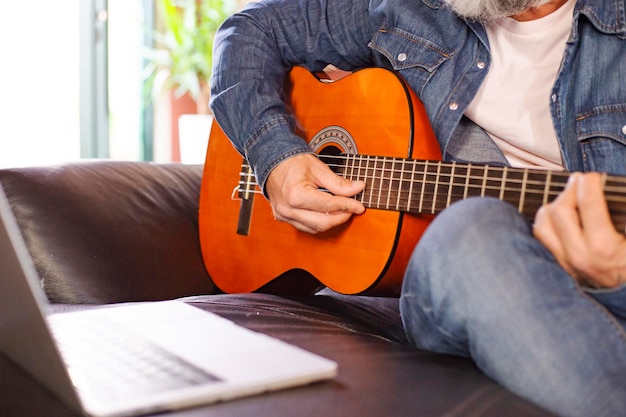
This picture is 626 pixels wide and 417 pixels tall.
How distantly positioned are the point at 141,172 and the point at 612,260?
116 cm

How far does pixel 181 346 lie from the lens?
29.2 inches

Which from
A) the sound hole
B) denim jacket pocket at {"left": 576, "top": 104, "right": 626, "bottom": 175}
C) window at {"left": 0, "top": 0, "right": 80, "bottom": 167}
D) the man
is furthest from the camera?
window at {"left": 0, "top": 0, "right": 80, "bottom": 167}

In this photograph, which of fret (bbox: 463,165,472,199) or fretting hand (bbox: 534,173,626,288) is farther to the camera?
fret (bbox: 463,165,472,199)

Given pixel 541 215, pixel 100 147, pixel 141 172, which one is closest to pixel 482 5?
pixel 541 215

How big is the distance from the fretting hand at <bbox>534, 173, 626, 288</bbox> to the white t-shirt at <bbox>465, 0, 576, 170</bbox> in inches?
16.4

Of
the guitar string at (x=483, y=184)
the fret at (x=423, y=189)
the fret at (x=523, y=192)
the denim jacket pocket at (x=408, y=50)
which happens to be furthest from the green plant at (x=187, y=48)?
the fret at (x=523, y=192)

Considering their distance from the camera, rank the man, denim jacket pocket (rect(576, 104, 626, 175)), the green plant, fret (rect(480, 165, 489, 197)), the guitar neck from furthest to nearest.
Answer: the green plant < denim jacket pocket (rect(576, 104, 626, 175)) < fret (rect(480, 165, 489, 197)) < the guitar neck < the man

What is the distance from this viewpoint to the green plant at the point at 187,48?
3.85 metres

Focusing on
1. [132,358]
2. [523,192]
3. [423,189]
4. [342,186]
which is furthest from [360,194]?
[132,358]

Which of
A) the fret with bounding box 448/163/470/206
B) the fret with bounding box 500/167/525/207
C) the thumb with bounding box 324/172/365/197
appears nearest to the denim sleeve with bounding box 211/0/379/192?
the thumb with bounding box 324/172/365/197

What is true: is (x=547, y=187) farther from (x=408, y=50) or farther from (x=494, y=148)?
(x=408, y=50)

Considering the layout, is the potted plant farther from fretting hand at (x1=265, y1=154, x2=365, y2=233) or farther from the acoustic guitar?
fretting hand at (x1=265, y1=154, x2=365, y2=233)

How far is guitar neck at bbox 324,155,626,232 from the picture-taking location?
0.88 meters

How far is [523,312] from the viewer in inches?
28.3
